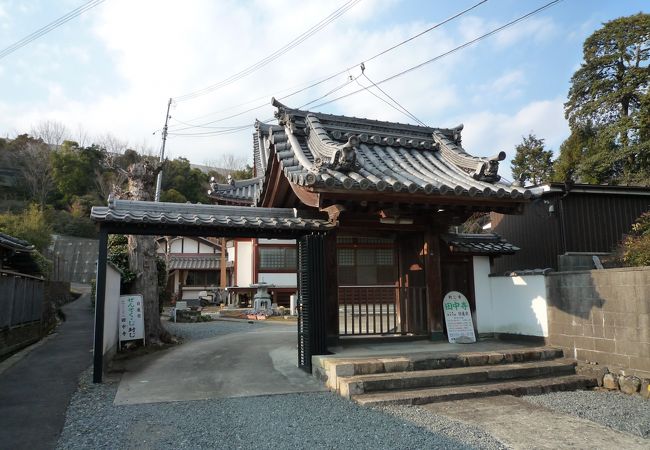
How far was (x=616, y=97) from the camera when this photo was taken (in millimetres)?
23500

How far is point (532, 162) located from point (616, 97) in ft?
→ 20.5

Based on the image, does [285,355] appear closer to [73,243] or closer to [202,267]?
[202,267]

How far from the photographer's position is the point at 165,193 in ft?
133

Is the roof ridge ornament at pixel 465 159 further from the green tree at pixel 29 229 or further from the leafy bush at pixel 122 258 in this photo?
the green tree at pixel 29 229

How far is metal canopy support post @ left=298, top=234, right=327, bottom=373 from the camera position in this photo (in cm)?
780

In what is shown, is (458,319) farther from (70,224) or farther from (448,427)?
(70,224)

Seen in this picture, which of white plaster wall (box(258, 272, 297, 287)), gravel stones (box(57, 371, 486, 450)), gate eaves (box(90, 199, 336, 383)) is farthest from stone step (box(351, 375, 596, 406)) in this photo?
white plaster wall (box(258, 272, 297, 287))

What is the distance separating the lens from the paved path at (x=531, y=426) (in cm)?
468

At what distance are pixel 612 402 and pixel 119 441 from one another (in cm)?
662

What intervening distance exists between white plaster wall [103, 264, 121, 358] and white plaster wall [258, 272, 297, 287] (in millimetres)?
13152

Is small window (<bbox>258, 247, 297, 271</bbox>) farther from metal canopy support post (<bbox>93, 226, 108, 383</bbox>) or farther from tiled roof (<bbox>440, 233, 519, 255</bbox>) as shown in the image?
metal canopy support post (<bbox>93, 226, 108, 383</bbox>)

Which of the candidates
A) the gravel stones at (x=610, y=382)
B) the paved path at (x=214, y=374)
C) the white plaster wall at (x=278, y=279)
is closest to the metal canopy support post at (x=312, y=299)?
the paved path at (x=214, y=374)

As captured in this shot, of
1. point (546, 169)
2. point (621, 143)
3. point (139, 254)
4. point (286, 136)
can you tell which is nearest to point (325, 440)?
point (286, 136)

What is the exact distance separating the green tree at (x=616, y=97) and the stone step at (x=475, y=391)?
1783 centimetres
